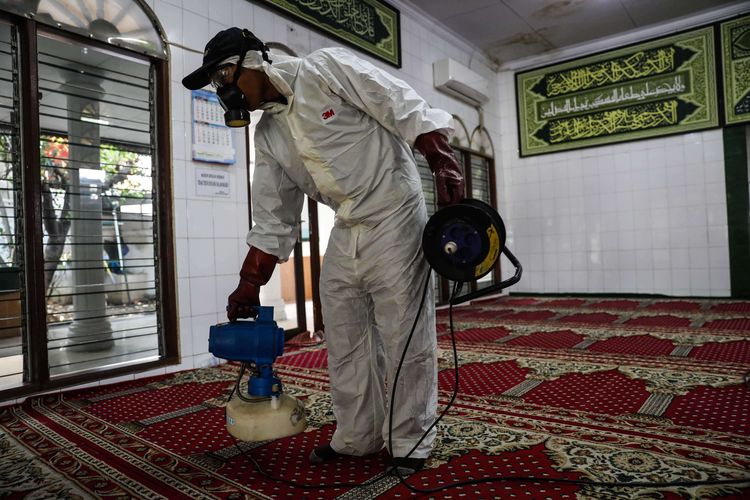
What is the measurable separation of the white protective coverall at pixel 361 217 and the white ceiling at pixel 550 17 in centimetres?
442

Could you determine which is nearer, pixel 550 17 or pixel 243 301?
pixel 243 301

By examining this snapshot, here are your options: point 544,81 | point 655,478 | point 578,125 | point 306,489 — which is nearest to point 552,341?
point 655,478

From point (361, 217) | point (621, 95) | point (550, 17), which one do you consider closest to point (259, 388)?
point (361, 217)

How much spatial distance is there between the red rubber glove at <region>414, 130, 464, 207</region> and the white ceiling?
14.8 feet

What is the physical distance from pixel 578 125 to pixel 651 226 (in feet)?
5.17

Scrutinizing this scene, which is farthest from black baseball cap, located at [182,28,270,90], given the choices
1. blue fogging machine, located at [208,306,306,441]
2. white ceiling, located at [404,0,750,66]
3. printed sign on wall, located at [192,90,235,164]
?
white ceiling, located at [404,0,750,66]

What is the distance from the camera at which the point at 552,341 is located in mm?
3660

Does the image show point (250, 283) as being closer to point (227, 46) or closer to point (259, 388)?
point (259, 388)

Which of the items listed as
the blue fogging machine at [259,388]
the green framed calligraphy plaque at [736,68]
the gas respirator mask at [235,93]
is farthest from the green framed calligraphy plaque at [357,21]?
the green framed calligraphy plaque at [736,68]

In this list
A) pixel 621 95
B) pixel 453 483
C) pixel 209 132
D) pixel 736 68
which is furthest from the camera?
pixel 621 95

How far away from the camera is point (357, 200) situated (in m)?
1.58

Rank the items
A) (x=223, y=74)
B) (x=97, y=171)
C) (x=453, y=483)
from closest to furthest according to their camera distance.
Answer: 1. (x=453, y=483)
2. (x=223, y=74)
3. (x=97, y=171)

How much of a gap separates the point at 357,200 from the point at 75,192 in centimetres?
234

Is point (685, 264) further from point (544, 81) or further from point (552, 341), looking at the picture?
point (552, 341)
